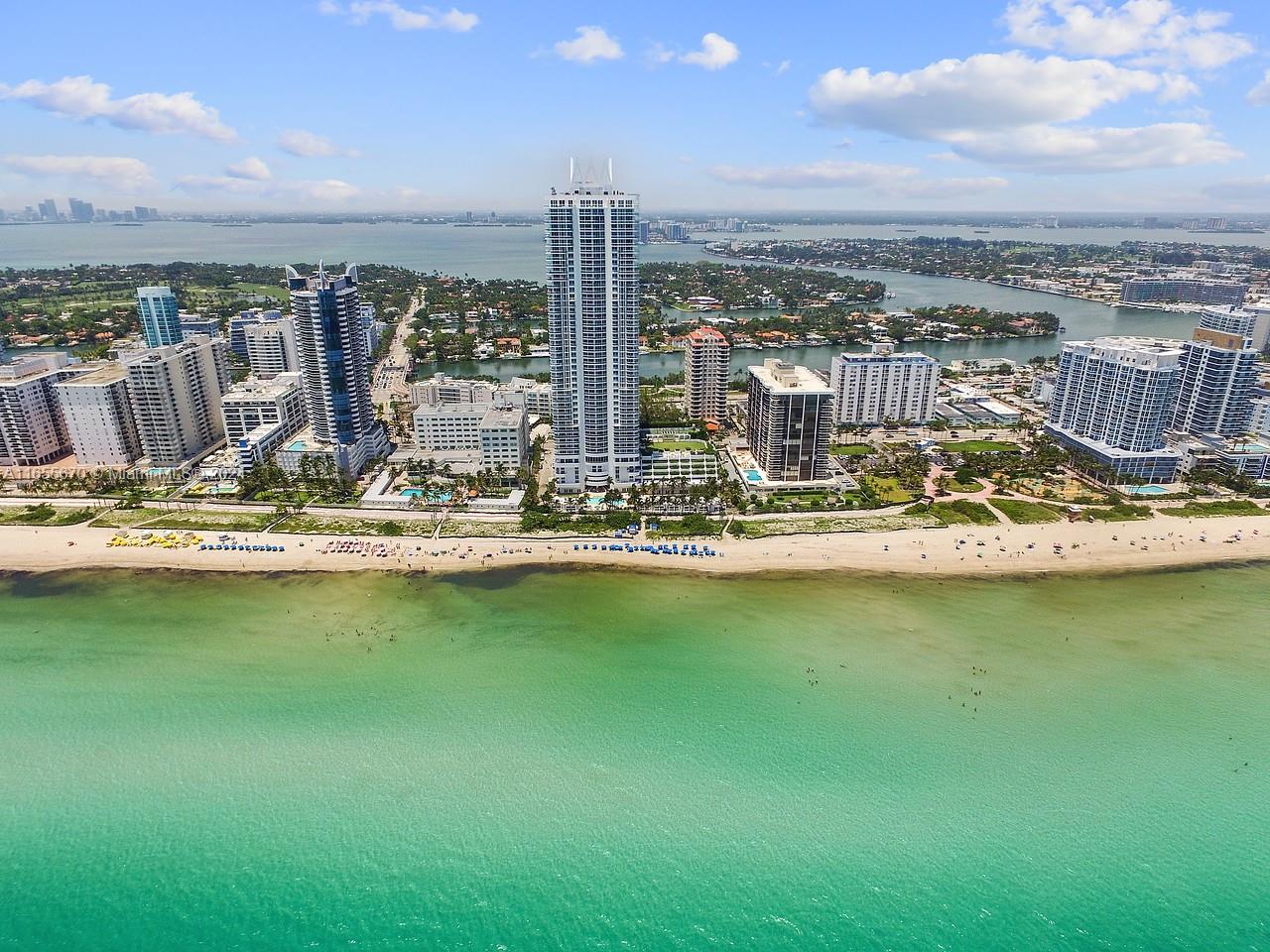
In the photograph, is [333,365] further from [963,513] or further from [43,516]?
[963,513]

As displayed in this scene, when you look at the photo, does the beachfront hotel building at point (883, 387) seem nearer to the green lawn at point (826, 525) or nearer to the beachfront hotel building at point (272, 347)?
the green lawn at point (826, 525)

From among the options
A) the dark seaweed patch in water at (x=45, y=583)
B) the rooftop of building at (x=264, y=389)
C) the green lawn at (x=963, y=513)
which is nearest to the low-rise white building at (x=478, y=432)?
the rooftop of building at (x=264, y=389)

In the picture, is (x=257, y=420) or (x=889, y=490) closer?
(x=889, y=490)

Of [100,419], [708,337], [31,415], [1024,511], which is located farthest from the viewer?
[708,337]

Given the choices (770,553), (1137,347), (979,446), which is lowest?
(770,553)

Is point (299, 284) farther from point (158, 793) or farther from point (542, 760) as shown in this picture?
point (542, 760)

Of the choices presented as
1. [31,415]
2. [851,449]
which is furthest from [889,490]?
[31,415]

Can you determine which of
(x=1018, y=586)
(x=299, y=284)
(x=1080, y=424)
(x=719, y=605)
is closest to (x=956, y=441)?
(x=1080, y=424)
